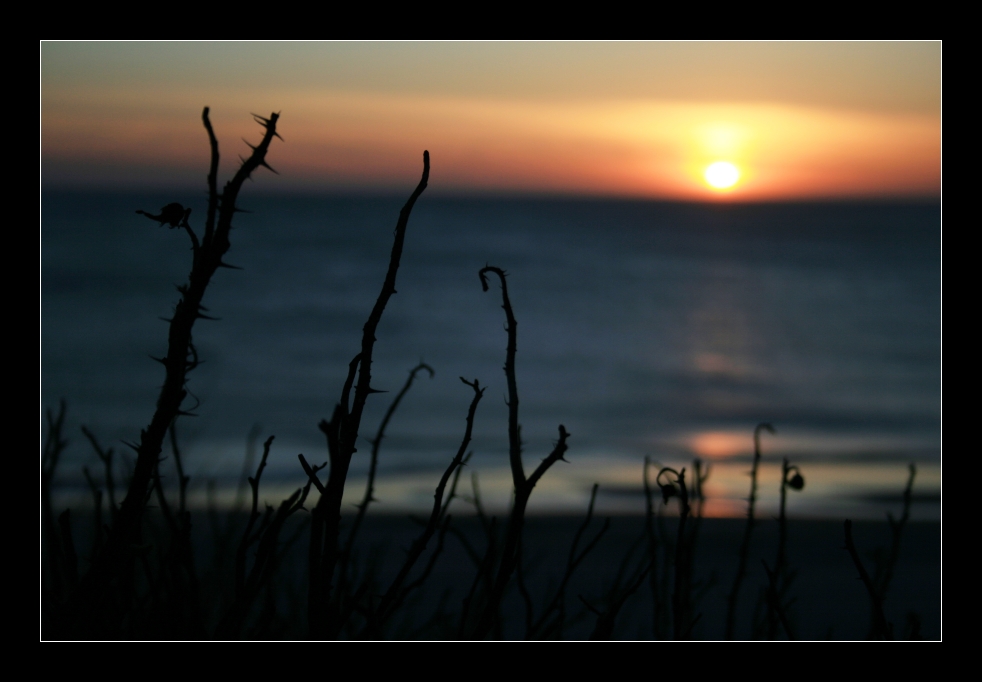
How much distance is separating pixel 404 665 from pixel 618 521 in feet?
20.5

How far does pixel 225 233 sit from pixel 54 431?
706 millimetres

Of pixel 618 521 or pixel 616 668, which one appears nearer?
pixel 616 668

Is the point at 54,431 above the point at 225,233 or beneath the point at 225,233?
beneath

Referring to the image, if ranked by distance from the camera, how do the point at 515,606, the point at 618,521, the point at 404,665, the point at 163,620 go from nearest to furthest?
the point at 404,665
the point at 163,620
the point at 515,606
the point at 618,521

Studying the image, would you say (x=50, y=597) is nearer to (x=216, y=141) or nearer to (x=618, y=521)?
(x=216, y=141)

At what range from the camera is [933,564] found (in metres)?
6.59

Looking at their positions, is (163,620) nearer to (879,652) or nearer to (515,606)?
(879,652)

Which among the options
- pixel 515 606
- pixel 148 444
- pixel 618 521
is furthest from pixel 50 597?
pixel 618 521

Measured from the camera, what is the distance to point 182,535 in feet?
4.21
